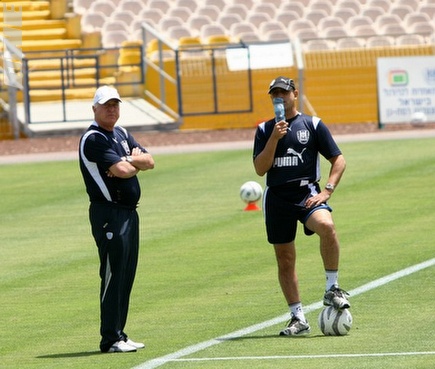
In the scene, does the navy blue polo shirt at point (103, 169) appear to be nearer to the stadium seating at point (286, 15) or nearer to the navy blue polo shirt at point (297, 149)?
the navy blue polo shirt at point (297, 149)

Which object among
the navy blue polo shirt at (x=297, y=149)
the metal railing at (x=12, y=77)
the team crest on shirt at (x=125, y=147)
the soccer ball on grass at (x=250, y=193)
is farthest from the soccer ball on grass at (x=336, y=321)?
the metal railing at (x=12, y=77)

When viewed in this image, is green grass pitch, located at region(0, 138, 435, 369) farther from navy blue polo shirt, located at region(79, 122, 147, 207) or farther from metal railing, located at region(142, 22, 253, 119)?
metal railing, located at region(142, 22, 253, 119)

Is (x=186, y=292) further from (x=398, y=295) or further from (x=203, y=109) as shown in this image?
(x=203, y=109)

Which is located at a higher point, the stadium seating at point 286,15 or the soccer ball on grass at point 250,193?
the stadium seating at point 286,15

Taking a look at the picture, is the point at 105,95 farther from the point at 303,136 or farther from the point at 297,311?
the point at 297,311

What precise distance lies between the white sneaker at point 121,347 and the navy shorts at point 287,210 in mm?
1479

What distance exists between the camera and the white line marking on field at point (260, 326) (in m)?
9.69

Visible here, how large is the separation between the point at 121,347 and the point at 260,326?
145 centimetres

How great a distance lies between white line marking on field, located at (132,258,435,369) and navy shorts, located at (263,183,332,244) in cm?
81

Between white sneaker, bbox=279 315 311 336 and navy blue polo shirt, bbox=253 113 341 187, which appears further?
navy blue polo shirt, bbox=253 113 341 187

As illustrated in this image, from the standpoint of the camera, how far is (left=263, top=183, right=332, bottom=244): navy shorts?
10.7 m

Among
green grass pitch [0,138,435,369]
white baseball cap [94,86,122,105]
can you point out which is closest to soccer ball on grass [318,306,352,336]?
green grass pitch [0,138,435,369]

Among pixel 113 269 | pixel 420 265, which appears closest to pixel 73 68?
pixel 420 265

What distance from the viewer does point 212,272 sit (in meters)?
14.5
